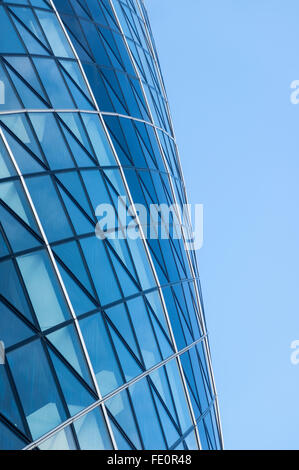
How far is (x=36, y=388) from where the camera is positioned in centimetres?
1681

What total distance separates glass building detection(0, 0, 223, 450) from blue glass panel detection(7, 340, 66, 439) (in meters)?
0.04

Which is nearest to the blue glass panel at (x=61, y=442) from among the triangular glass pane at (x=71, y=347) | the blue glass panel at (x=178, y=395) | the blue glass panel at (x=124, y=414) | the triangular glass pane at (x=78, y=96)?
the triangular glass pane at (x=71, y=347)

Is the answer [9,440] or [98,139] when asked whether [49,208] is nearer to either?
[98,139]

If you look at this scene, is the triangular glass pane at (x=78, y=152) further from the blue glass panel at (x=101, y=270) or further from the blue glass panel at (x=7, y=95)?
the blue glass panel at (x=101, y=270)

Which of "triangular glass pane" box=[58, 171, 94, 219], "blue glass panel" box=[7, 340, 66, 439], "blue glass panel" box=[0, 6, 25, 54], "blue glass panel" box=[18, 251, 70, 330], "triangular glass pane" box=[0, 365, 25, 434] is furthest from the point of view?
"blue glass panel" box=[0, 6, 25, 54]

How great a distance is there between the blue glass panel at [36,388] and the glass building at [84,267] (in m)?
0.04

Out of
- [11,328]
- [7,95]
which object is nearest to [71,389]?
[11,328]

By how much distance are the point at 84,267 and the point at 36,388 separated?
534 cm

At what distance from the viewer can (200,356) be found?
98.9 feet

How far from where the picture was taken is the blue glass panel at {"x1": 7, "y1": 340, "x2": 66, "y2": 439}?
53.5 feet

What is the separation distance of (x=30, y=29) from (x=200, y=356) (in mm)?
18663

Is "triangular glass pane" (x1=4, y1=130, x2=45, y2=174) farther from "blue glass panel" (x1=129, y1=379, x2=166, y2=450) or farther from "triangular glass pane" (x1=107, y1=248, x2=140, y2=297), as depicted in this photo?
"blue glass panel" (x1=129, y1=379, x2=166, y2=450)

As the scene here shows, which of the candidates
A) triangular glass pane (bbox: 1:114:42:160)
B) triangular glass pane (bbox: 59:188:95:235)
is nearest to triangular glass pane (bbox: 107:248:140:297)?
triangular glass pane (bbox: 59:188:95:235)
